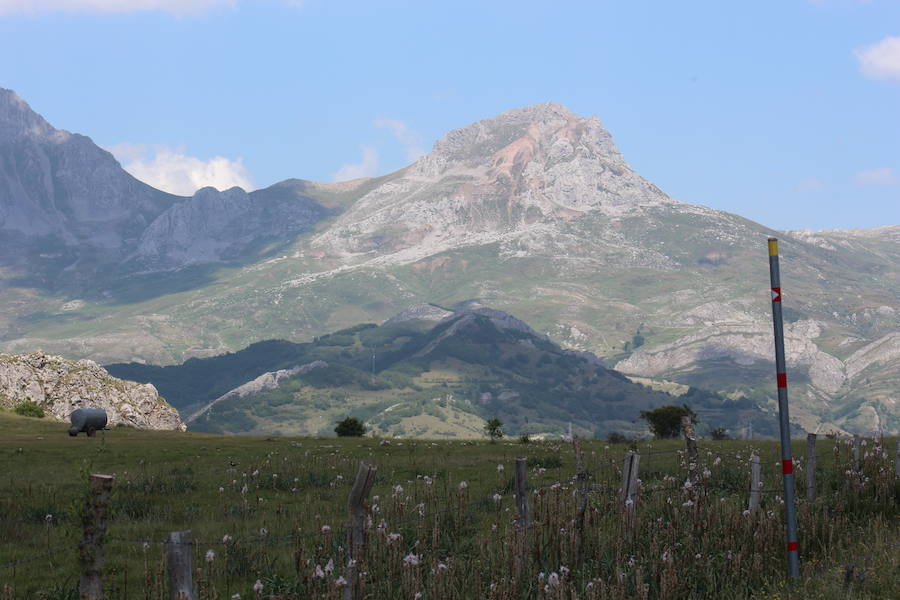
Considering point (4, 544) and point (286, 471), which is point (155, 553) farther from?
point (286, 471)

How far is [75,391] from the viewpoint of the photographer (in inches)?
4131

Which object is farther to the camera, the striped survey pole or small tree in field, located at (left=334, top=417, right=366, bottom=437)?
small tree in field, located at (left=334, top=417, right=366, bottom=437)

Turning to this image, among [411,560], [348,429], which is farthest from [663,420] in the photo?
[411,560]

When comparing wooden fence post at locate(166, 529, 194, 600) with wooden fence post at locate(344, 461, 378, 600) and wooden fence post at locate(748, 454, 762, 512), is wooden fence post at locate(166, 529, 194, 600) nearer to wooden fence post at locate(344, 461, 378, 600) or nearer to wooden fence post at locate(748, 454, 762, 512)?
wooden fence post at locate(344, 461, 378, 600)

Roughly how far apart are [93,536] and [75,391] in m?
103

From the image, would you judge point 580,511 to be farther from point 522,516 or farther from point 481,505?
point 481,505

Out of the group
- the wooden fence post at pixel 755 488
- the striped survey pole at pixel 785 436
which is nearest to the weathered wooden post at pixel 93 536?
the striped survey pole at pixel 785 436

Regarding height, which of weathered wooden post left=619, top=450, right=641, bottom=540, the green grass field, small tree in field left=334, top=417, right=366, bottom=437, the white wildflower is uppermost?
weathered wooden post left=619, top=450, right=641, bottom=540

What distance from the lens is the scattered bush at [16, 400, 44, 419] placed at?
266ft

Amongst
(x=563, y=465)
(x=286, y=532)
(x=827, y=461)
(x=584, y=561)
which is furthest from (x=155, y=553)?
(x=827, y=461)

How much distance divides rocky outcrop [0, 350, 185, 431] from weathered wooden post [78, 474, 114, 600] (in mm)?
86862

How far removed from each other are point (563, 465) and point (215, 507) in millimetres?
16639

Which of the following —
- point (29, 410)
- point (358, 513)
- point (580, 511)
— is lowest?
point (29, 410)

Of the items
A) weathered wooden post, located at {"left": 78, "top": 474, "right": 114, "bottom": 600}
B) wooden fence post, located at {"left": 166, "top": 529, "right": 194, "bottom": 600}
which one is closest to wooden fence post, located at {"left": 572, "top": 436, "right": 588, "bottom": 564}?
wooden fence post, located at {"left": 166, "top": 529, "right": 194, "bottom": 600}
